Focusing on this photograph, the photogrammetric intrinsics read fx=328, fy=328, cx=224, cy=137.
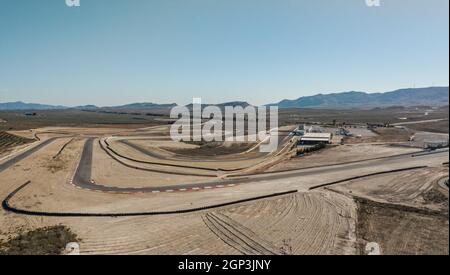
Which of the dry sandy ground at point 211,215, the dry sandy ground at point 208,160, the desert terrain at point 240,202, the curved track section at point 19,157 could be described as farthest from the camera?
the dry sandy ground at point 208,160

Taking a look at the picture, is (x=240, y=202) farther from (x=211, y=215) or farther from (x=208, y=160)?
(x=208, y=160)

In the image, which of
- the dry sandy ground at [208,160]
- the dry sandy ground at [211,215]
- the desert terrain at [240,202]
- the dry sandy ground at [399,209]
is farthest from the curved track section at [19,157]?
the dry sandy ground at [399,209]

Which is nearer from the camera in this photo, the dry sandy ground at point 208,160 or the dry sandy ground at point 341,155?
the dry sandy ground at point 341,155

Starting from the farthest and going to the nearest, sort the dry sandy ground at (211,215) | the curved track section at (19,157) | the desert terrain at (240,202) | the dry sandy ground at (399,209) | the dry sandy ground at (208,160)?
the dry sandy ground at (208,160), the curved track section at (19,157), the dry sandy ground at (211,215), the desert terrain at (240,202), the dry sandy ground at (399,209)

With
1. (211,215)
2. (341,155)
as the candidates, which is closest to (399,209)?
(211,215)

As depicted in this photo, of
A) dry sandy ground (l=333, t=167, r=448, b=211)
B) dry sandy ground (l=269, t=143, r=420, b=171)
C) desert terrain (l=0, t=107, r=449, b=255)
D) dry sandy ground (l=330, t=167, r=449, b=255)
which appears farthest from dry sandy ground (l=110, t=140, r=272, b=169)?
dry sandy ground (l=330, t=167, r=449, b=255)

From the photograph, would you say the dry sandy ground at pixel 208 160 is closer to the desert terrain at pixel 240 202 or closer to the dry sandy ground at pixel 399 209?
the desert terrain at pixel 240 202

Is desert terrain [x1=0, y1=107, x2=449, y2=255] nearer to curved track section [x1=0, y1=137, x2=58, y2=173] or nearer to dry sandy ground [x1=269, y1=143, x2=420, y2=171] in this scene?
dry sandy ground [x1=269, y1=143, x2=420, y2=171]

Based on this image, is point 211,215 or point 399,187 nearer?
point 211,215

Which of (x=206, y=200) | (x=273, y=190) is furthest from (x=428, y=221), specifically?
(x=206, y=200)

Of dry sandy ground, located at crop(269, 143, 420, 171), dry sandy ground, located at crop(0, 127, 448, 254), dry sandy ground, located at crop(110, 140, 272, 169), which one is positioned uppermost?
dry sandy ground, located at crop(269, 143, 420, 171)
